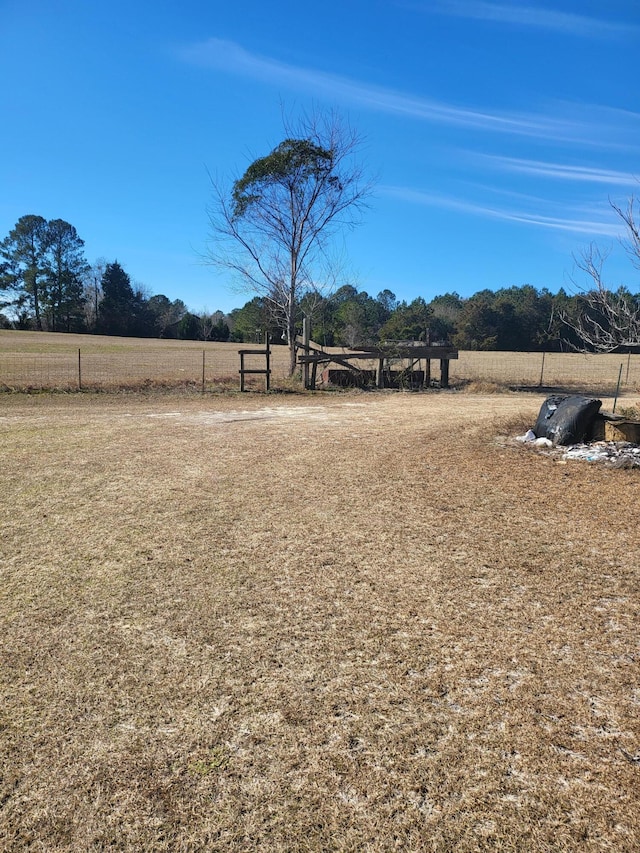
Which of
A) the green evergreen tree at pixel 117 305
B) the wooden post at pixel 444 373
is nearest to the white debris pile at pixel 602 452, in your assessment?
the wooden post at pixel 444 373

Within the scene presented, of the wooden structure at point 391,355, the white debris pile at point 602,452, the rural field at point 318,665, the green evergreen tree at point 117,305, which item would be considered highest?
the green evergreen tree at point 117,305

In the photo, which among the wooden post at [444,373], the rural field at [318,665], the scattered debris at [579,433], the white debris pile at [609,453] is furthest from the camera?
the wooden post at [444,373]

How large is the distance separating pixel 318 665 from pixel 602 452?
18.7 ft

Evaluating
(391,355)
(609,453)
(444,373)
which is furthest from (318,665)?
(444,373)

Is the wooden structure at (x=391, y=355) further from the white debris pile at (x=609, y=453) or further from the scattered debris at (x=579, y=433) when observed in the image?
the white debris pile at (x=609, y=453)

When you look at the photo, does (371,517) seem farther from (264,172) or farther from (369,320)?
(369,320)

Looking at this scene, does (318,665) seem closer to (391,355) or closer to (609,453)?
(609,453)

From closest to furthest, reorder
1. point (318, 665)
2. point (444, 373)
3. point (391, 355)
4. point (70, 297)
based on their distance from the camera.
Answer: point (318, 665), point (391, 355), point (444, 373), point (70, 297)

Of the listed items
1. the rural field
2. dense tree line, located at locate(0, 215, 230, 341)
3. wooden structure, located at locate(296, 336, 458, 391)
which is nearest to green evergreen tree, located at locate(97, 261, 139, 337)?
dense tree line, located at locate(0, 215, 230, 341)

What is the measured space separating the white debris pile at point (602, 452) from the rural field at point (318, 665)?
89 centimetres

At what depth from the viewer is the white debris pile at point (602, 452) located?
653 centimetres

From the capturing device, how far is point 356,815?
72.7 inches

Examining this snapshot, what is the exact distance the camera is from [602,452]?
22.6ft

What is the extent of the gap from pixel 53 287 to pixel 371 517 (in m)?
63.3
